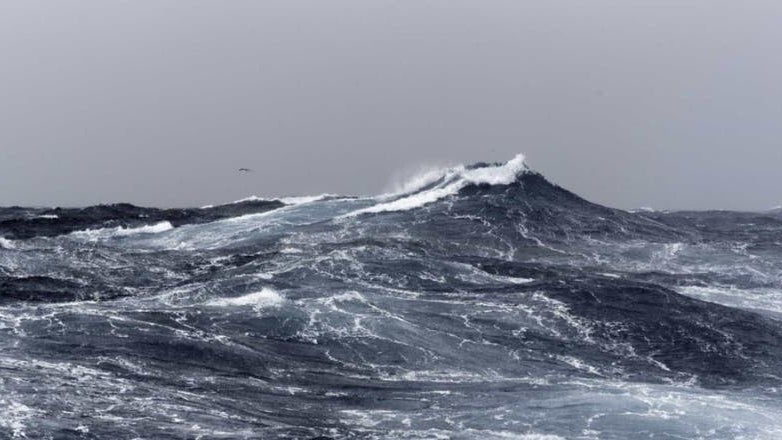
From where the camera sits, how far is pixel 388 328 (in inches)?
3282

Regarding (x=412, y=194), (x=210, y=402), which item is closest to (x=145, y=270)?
(x=210, y=402)

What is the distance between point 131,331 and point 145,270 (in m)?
30.5

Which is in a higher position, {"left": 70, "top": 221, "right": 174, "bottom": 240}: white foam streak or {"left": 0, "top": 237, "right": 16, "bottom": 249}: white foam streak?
{"left": 70, "top": 221, "right": 174, "bottom": 240}: white foam streak

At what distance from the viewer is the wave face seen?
203ft

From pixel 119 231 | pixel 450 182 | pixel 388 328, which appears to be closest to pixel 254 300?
pixel 388 328


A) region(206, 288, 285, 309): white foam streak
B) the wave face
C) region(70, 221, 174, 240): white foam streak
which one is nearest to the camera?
the wave face

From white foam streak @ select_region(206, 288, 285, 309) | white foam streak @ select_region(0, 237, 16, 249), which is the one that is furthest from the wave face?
white foam streak @ select_region(0, 237, 16, 249)

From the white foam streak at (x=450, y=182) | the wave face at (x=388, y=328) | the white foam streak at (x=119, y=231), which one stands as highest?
the white foam streak at (x=450, y=182)

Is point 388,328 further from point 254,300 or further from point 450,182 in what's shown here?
point 450,182

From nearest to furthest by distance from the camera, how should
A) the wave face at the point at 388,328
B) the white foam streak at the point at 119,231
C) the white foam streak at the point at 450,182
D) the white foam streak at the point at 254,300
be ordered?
the wave face at the point at 388,328 → the white foam streak at the point at 254,300 → the white foam streak at the point at 119,231 → the white foam streak at the point at 450,182

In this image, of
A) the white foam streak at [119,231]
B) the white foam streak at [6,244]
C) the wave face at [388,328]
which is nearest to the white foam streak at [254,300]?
the wave face at [388,328]

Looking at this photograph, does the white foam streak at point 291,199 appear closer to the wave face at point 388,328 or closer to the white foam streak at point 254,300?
the wave face at point 388,328

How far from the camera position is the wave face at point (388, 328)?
203ft

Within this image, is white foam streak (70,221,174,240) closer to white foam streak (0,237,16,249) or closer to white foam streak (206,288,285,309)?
white foam streak (0,237,16,249)
